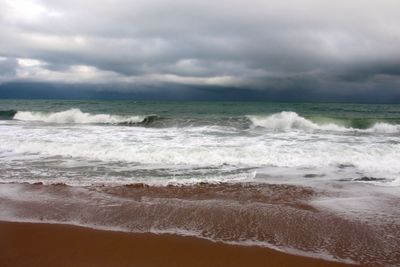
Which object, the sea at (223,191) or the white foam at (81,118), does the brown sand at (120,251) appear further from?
the white foam at (81,118)

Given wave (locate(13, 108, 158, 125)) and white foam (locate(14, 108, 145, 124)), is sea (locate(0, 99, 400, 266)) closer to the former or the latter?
wave (locate(13, 108, 158, 125))

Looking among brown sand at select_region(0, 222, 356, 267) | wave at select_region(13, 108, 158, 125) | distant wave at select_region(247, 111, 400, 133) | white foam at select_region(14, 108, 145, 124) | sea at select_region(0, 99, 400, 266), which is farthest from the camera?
white foam at select_region(14, 108, 145, 124)

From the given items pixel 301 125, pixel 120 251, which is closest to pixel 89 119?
pixel 301 125

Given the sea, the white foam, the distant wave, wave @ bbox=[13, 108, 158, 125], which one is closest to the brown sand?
the sea

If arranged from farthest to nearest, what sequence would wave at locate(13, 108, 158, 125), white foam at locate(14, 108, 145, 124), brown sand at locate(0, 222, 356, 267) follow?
1. white foam at locate(14, 108, 145, 124)
2. wave at locate(13, 108, 158, 125)
3. brown sand at locate(0, 222, 356, 267)

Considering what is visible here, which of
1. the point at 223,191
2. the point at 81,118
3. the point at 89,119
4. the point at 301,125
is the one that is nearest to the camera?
the point at 223,191

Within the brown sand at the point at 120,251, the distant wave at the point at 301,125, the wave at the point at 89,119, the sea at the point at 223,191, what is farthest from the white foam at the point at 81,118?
the brown sand at the point at 120,251

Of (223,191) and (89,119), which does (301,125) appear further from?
(223,191)

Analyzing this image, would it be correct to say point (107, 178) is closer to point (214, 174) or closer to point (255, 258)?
point (214, 174)

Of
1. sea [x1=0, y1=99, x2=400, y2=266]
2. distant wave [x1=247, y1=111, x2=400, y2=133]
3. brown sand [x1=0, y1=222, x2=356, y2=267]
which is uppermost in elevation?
distant wave [x1=247, y1=111, x2=400, y2=133]

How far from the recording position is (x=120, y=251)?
14.5ft

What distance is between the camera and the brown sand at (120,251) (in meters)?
4.17

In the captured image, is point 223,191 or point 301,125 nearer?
point 223,191

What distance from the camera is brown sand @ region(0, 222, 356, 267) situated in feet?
13.7
